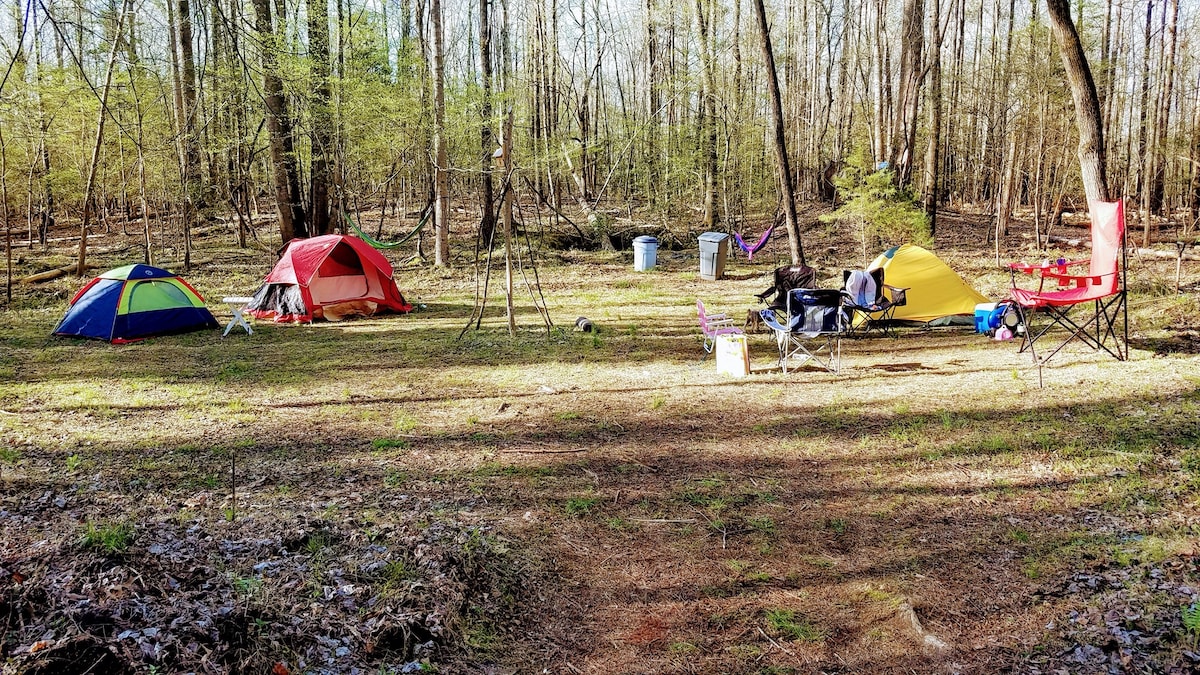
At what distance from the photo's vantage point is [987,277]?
11.8 m

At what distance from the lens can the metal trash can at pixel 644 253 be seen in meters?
14.5

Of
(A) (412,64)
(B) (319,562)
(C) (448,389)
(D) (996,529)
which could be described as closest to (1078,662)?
(D) (996,529)

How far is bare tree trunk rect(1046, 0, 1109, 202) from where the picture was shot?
735 centimetres

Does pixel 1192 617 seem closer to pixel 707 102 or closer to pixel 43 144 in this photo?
pixel 707 102

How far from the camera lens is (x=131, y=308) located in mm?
9039

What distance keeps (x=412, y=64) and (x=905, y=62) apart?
1074 cm

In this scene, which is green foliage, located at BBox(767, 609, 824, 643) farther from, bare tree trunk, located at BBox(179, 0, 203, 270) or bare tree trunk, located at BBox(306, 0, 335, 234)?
bare tree trunk, located at BBox(179, 0, 203, 270)

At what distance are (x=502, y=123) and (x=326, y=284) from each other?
3450 millimetres

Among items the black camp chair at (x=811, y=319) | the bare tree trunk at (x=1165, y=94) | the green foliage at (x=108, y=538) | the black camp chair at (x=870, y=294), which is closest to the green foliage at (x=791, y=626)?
the green foliage at (x=108, y=538)

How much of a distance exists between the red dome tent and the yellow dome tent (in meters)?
6.68

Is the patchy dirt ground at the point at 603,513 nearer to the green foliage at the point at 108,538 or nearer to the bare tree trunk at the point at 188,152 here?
the green foliage at the point at 108,538

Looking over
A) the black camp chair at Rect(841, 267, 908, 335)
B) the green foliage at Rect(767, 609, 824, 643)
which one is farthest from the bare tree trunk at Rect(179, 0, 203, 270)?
the green foliage at Rect(767, 609, 824, 643)

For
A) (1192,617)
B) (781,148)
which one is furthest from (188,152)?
(1192,617)

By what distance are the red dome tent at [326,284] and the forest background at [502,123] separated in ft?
6.53
